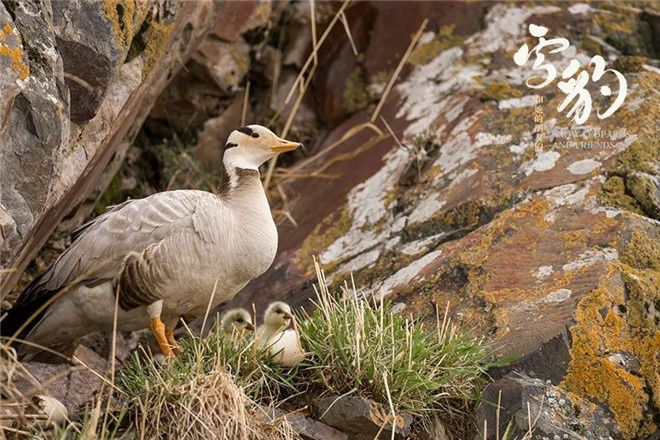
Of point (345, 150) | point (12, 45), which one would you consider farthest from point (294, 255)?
point (12, 45)

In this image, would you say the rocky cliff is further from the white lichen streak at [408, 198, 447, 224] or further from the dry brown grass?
the dry brown grass

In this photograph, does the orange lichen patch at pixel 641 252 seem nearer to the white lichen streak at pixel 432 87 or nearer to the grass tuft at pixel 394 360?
the grass tuft at pixel 394 360

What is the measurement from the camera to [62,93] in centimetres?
518

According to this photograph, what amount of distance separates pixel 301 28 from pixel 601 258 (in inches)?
186

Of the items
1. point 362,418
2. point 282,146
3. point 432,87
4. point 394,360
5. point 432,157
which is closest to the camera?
point 362,418

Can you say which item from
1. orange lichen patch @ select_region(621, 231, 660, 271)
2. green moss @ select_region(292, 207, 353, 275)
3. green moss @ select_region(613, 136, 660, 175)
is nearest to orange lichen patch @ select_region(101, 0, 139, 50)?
green moss @ select_region(292, 207, 353, 275)

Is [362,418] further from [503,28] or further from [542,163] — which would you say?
[503,28]

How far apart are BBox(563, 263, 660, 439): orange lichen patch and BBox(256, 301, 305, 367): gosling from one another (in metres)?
1.38

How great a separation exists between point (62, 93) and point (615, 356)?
310cm

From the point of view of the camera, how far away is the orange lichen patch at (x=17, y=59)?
4.80 metres

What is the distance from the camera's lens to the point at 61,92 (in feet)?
17.0

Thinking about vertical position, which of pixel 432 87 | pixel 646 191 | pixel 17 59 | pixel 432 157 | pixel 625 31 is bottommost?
pixel 646 191

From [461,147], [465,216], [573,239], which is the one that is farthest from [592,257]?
[461,147]

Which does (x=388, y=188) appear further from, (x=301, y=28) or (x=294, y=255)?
(x=301, y=28)
